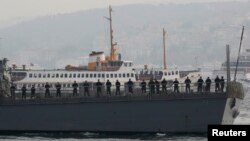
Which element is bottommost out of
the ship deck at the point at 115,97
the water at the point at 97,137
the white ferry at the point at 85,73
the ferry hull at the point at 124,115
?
the water at the point at 97,137

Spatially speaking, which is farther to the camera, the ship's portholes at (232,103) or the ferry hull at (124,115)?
the ship's portholes at (232,103)

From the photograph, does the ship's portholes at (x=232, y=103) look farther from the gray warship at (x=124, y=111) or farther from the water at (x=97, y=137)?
the water at (x=97, y=137)

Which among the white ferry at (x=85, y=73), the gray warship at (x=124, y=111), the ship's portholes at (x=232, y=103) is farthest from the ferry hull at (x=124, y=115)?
the white ferry at (x=85, y=73)

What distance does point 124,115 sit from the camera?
185ft

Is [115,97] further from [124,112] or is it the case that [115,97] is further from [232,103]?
[232,103]

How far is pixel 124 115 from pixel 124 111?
243 millimetres

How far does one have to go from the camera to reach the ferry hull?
5562cm

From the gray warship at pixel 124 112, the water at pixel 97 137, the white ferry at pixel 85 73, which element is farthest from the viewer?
the white ferry at pixel 85 73

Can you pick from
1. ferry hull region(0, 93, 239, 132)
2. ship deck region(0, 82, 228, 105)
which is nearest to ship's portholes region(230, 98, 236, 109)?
ferry hull region(0, 93, 239, 132)

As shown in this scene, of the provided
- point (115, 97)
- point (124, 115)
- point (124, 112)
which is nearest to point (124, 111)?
point (124, 112)

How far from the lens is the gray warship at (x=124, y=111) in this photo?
5562 cm

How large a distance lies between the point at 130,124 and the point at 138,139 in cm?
329

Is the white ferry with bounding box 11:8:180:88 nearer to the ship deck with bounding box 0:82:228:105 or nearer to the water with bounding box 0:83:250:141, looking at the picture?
the ship deck with bounding box 0:82:228:105

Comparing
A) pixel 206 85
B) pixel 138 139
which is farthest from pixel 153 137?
pixel 206 85
